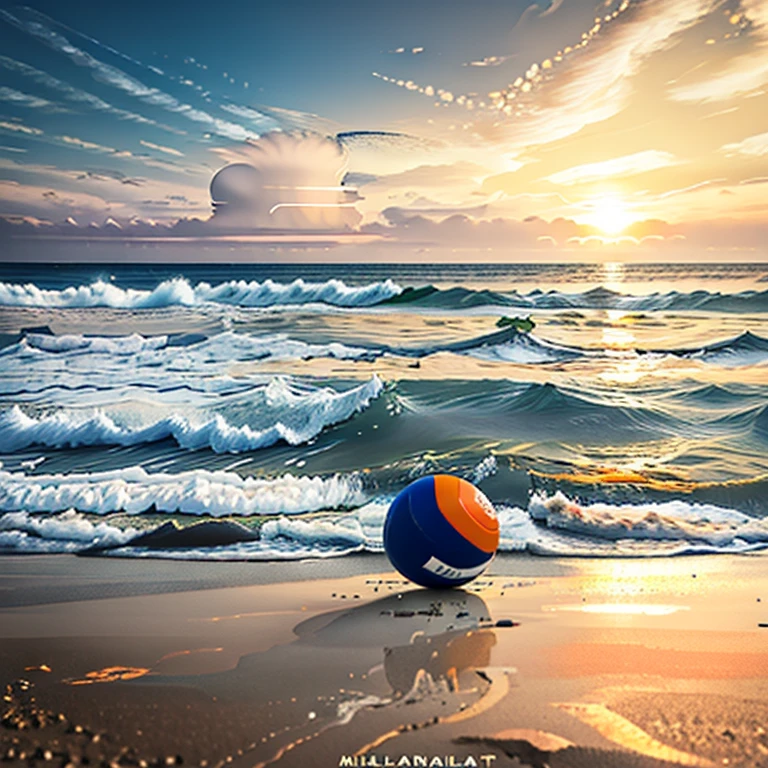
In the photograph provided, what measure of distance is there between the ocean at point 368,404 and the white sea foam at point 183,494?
0.02 meters

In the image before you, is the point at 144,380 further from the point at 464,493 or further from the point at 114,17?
the point at 464,493

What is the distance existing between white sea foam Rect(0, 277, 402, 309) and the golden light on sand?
236 cm

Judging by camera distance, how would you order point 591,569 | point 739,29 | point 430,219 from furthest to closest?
point 430,219 → point 739,29 → point 591,569

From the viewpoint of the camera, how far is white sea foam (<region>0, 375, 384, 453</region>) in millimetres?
5707

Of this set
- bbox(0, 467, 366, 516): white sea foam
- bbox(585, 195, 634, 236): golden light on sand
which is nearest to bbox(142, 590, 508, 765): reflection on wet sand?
bbox(0, 467, 366, 516): white sea foam

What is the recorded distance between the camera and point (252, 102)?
655 centimetres

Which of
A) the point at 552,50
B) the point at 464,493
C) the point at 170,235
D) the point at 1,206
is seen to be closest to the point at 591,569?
the point at 464,493

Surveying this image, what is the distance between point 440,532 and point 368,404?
3513 millimetres

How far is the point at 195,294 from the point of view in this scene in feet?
30.5

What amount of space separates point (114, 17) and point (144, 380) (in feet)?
9.31

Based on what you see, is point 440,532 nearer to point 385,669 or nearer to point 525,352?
point 385,669

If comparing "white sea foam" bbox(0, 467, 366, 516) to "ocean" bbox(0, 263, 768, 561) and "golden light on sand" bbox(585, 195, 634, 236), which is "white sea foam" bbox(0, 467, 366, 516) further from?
"golden light on sand" bbox(585, 195, 634, 236)

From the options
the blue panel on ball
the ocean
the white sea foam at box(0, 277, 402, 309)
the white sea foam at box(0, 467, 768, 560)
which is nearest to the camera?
the blue panel on ball

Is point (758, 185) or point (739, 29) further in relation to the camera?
point (758, 185)
